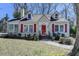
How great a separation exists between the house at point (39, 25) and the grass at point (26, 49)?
12 cm

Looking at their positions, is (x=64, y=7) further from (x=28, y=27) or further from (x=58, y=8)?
(x=28, y=27)

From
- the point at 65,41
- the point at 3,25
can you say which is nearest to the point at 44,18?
the point at 65,41

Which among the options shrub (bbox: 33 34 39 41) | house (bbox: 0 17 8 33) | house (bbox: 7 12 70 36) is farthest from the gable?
house (bbox: 0 17 8 33)

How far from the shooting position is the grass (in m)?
5.32

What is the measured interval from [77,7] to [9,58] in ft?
3.25

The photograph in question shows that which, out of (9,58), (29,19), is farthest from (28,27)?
(9,58)

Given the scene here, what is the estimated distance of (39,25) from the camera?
17.7ft

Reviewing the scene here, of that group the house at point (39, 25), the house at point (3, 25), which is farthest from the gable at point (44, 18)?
the house at point (3, 25)

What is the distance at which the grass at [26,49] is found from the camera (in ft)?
17.4

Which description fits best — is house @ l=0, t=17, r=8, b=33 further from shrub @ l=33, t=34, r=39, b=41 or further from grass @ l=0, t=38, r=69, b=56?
shrub @ l=33, t=34, r=39, b=41

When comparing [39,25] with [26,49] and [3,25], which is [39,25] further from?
[3,25]

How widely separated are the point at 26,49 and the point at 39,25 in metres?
0.32

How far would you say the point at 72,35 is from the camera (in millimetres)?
5344

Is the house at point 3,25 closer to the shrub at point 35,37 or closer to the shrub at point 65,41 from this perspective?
the shrub at point 35,37
